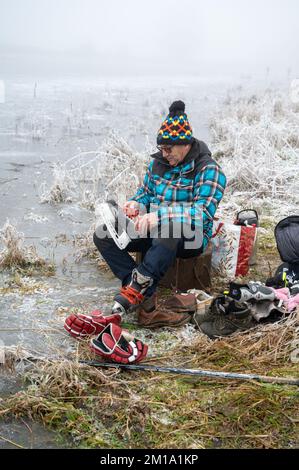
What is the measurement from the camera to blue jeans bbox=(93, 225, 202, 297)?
3.93 m

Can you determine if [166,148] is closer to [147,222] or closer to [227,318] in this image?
[147,222]

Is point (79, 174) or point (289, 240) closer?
point (289, 240)

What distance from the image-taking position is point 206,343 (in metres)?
3.58

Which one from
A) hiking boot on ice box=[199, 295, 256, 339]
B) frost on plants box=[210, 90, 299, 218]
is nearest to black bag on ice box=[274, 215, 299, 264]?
hiking boot on ice box=[199, 295, 256, 339]

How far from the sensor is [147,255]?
3.96 meters

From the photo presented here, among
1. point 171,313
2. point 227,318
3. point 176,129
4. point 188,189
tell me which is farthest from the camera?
point 188,189

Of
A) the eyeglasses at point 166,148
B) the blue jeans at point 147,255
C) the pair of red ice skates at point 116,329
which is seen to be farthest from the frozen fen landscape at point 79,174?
the eyeglasses at point 166,148

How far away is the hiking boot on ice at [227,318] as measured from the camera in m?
3.66

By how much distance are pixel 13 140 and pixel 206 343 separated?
22.9ft

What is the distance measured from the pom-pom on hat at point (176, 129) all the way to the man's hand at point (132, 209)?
0.51m

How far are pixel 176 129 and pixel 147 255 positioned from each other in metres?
0.85

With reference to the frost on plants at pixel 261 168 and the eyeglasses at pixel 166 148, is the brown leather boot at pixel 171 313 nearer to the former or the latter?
the eyeglasses at pixel 166 148

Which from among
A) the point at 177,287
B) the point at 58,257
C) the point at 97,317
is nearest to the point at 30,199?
the point at 58,257

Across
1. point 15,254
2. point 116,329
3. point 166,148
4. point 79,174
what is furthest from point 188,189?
point 79,174
